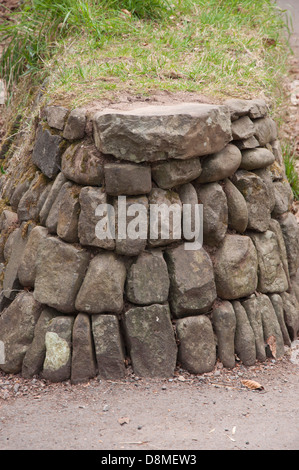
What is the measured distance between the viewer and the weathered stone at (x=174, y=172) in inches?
119

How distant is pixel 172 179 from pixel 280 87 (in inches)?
113

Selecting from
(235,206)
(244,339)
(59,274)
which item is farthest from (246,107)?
(59,274)

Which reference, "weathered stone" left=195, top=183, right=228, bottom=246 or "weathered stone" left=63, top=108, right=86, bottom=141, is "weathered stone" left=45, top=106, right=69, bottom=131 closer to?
"weathered stone" left=63, top=108, right=86, bottom=141

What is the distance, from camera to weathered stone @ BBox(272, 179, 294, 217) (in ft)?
11.6

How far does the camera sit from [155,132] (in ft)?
9.46

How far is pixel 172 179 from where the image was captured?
3029 mm

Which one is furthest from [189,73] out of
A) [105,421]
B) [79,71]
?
[105,421]

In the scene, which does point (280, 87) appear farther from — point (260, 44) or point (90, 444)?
point (90, 444)

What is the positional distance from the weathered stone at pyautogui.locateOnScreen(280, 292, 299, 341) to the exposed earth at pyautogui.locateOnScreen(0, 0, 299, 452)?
31 cm

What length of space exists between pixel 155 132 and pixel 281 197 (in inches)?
42.5

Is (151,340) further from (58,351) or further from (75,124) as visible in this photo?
(75,124)

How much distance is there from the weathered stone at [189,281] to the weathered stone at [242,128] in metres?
0.67

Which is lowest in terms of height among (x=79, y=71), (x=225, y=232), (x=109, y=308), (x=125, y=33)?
(x=109, y=308)

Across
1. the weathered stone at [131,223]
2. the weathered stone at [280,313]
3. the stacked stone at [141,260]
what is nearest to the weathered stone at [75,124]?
the stacked stone at [141,260]
